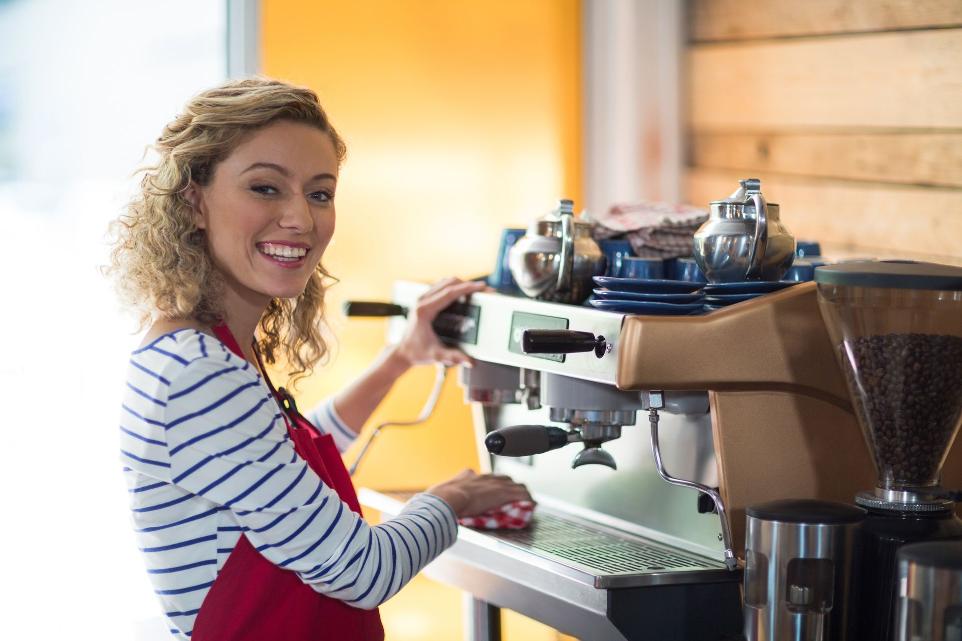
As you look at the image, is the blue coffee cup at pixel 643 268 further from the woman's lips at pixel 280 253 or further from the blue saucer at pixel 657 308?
the woman's lips at pixel 280 253

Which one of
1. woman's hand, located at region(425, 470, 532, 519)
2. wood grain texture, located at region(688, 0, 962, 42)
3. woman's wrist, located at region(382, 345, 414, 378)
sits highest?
wood grain texture, located at region(688, 0, 962, 42)

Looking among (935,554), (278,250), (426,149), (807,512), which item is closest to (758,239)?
(807,512)

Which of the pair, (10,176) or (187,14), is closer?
(10,176)

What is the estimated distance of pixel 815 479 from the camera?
1.39 m

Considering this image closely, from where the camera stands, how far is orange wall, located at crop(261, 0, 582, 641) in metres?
2.58

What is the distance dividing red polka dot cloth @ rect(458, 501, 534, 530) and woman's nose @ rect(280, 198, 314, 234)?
1.52 feet

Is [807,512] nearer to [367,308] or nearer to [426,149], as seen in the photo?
[367,308]

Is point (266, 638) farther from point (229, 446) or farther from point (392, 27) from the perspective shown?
point (392, 27)

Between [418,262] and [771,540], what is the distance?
1626mm

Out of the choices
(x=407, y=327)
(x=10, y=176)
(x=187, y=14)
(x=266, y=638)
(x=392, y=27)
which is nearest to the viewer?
(x=266, y=638)

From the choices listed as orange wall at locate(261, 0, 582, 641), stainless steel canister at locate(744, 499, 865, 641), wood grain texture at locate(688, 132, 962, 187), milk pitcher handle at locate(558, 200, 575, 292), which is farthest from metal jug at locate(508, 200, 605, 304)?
orange wall at locate(261, 0, 582, 641)

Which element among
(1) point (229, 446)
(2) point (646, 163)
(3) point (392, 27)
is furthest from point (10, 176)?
(2) point (646, 163)

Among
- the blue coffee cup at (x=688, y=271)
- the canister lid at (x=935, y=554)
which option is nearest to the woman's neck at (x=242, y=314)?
the blue coffee cup at (x=688, y=271)

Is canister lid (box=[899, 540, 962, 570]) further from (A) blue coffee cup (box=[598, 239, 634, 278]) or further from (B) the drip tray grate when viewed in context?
(A) blue coffee cup (box=[598, 239, 634, 278])
